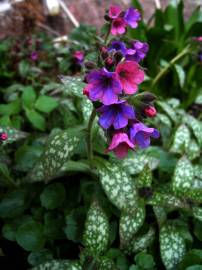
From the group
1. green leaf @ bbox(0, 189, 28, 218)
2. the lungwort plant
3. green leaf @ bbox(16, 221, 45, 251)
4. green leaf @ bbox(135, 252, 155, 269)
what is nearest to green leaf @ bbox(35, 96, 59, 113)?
the lungwort plant

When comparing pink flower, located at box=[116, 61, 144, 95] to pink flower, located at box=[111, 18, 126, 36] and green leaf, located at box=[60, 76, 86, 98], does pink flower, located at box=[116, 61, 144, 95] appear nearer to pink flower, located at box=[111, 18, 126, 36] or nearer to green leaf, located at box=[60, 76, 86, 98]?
green leaf, located at box=[60, 76, 86, 98]

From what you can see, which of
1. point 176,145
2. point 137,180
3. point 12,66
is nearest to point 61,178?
point 137,180

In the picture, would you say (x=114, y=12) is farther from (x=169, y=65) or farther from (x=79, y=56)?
(x=169, y=65)

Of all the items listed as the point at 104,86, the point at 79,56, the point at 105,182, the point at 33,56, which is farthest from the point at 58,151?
the point at 33,56

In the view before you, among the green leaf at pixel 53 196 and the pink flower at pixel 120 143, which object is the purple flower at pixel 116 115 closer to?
the pink flower at pixel 120 143

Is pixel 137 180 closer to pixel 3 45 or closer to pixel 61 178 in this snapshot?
pixel 61 178

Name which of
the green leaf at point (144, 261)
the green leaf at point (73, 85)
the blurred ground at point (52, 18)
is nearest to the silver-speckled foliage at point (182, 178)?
the green leaf at point (144, 261)
